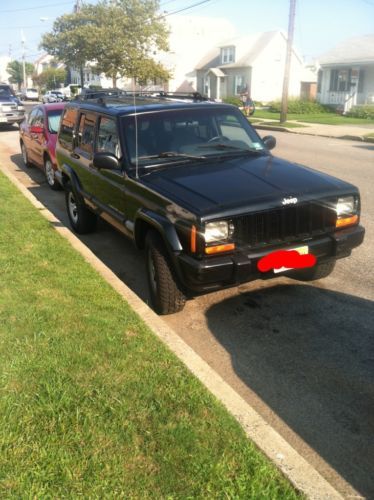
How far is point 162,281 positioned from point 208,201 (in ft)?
2.69

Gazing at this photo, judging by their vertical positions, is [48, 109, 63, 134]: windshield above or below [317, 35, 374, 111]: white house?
below

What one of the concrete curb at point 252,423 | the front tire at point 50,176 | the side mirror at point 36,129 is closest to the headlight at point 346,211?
the concrete curb at point 252,423

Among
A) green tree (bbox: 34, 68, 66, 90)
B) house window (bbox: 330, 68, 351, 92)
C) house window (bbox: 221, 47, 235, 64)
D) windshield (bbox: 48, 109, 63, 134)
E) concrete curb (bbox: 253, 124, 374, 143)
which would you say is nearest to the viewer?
windshield (bbox: 48, 109, 63, 134)

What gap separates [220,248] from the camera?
3826 mm

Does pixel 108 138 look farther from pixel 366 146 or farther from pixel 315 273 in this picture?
pixel 366 146

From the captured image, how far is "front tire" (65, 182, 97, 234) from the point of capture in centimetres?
678

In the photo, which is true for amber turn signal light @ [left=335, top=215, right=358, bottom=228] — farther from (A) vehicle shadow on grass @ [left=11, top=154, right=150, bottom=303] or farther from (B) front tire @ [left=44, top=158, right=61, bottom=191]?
(B) front tire @ [left=44, top=158, right=61, bottom=191]

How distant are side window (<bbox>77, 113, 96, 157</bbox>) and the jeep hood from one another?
65.5 inches

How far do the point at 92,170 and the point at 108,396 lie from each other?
3.50 meters

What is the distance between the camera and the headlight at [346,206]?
4316 millimetres

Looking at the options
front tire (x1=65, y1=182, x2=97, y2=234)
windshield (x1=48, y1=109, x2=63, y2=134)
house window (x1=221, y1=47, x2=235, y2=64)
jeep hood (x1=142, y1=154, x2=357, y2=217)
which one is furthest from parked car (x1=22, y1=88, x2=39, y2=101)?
jeep hood (x1=142, y1=154, x2=357, y2=217)

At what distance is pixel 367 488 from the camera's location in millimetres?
2578

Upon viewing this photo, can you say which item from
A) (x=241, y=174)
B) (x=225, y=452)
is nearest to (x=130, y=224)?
(x=241, y=174)

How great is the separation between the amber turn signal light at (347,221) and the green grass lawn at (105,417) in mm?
1876
